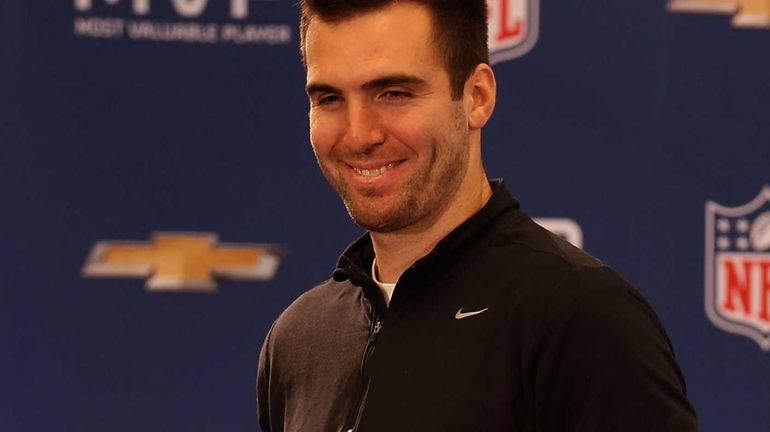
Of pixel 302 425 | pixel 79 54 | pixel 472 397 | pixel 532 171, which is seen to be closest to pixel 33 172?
pixel 79 54

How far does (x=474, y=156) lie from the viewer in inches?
52.9

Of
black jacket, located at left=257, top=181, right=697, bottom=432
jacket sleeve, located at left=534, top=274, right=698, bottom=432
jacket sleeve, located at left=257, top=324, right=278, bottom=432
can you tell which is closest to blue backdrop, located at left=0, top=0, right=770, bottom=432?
jacket sleeve, located at left=257, top=324, right=278, bottom=432

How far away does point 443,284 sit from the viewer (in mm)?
1291

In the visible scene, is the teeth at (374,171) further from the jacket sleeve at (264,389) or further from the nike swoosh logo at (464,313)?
the jacket sleeve at (264,389)

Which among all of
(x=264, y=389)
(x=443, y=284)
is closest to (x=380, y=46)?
(x=443, y=284)

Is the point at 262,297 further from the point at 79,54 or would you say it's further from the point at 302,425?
the point at 302,425

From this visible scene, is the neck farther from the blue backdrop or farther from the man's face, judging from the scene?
the blue backdrop

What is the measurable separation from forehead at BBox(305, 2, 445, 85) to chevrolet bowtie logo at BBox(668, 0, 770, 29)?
1.66 m

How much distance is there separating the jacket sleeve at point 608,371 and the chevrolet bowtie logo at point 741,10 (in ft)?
5.85

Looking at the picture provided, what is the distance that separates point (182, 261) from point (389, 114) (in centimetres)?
150

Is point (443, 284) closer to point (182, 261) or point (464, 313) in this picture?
point (464, 313)

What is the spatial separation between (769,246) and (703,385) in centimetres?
34

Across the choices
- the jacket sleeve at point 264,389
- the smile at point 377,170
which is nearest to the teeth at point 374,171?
the smile at point 377,170

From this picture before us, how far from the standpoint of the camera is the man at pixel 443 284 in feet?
3.66
